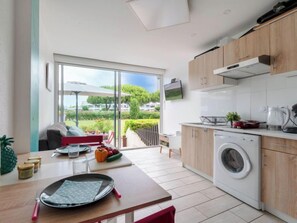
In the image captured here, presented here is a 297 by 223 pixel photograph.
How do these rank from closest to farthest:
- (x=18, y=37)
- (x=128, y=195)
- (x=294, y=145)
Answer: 1. (x=128, y=195)
2. (x=18, y=37)
3. (x=294, y=145)

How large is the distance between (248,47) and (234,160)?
5.28ft

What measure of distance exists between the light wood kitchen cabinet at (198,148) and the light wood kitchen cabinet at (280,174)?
79cm

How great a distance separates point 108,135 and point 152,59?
95.5 inches

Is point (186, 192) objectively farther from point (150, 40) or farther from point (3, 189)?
point (150, 40)

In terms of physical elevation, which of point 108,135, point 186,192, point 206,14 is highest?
point 206,14

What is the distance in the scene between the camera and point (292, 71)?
1762 millimetres

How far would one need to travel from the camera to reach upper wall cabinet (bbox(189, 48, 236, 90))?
2.64 metres

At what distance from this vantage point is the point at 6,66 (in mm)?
1268

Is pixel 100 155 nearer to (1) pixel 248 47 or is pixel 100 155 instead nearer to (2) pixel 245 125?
(2) pixel 245 125

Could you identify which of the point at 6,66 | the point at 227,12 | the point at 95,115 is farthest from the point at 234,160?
the point at 95,115

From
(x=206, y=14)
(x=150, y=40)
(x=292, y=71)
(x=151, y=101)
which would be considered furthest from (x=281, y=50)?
(x=151, y=101)

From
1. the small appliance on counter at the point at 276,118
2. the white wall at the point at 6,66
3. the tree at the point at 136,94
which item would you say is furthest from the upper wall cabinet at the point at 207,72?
the white wall at the point at 6,66

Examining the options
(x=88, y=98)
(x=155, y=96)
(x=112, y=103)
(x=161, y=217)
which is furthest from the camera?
(x=155, y=96)

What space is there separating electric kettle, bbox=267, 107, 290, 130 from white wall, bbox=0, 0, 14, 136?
2.80 m
